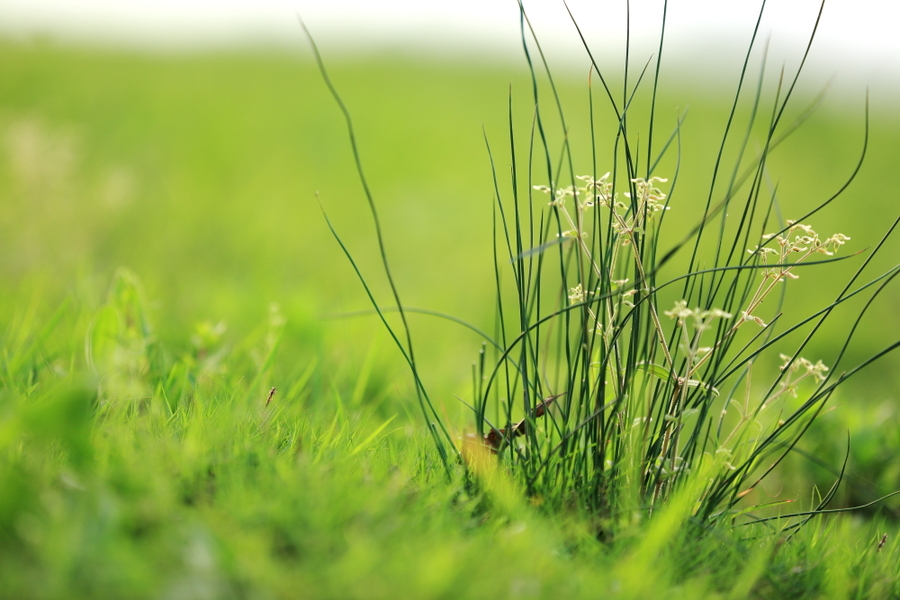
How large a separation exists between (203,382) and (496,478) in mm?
892

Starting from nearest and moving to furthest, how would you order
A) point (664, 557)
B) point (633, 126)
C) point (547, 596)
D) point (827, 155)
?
point (547, 596)
point (664, 557)
point (633, 126)
point (827, 155)

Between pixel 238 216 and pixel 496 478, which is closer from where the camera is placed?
pixel 496 478

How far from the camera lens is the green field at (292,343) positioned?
737 millimetres

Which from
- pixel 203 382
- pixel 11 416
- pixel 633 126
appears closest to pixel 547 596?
pixel 11 416

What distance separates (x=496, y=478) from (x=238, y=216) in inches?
130

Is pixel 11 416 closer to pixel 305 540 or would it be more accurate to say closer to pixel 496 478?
pixel 305 540

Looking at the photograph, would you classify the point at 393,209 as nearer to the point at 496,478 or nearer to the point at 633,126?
the point at 633,126

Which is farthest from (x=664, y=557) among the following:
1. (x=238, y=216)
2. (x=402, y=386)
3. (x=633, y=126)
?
(x=633, y=126)

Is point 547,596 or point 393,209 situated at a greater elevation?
point 547,596

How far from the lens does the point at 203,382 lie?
4.89ft

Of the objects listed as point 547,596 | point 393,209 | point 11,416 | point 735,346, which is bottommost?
point 735,346

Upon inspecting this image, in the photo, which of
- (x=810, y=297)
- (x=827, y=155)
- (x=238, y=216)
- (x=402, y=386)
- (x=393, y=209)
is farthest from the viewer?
(x=827, y=155)

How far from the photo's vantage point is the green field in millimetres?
737

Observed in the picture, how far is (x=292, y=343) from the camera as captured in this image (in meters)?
2.45
